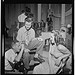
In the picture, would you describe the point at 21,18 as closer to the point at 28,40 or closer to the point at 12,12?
the point at 12,12

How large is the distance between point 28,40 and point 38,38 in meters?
0.13

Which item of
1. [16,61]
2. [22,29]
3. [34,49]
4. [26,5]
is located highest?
[26,5]

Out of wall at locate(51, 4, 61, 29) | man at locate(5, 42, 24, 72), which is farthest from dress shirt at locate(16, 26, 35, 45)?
wall at locate(51, 4, 61, 29)

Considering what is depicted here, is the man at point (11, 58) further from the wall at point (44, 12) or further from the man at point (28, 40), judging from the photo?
the wall at point (44, 12)

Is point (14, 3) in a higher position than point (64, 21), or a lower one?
higher

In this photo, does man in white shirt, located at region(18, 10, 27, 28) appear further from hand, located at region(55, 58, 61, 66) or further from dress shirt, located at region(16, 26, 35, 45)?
hand, located at region(55, 58, 61, 66)

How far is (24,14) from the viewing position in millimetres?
1827

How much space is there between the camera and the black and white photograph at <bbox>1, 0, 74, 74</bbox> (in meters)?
1.80

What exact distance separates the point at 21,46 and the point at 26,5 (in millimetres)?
527

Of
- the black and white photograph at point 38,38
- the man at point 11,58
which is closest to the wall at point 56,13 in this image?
the black and white photograph at point 38,38

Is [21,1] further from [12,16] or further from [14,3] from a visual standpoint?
[12,16]

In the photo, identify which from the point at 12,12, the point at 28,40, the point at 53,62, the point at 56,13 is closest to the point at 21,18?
the point at 12,12

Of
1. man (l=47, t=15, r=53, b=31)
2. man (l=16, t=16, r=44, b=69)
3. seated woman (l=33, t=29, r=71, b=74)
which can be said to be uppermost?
man (l=47, t=15, r=53, b=31)

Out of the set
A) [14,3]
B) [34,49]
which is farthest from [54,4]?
[34,49]
